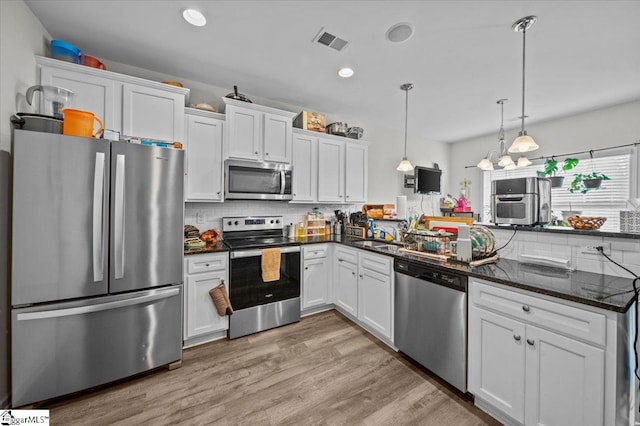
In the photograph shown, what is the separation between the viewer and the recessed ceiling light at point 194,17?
1.85m

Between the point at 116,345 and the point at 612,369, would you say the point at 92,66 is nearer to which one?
the point at 116,345

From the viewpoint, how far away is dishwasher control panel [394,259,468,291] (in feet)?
5.56

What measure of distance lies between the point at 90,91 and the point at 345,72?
2.41m

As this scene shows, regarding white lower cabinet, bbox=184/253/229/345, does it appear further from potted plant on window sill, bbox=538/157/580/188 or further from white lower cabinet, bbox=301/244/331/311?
potted plant on window sill, bbox=538/157/580/188

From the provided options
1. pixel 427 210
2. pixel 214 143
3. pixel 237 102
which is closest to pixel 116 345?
pixel 214 143

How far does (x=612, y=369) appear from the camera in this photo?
1096 millimetres

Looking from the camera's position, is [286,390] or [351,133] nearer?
[286,390]

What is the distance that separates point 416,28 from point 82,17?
2.69m

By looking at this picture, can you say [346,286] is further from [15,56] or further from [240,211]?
[15,56]

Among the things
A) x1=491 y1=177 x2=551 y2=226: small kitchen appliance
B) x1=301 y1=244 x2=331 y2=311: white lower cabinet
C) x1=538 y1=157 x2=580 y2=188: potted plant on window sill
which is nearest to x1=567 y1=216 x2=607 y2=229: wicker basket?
x1=491 y1=177 x2=551 y2=226: small kitchen appliance

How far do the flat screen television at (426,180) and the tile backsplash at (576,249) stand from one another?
9.78ft

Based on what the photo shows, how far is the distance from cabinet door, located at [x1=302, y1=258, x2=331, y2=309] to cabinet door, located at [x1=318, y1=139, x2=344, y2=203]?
972 millimetres

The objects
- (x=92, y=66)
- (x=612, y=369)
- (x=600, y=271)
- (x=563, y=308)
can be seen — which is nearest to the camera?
(x=612, y=369)

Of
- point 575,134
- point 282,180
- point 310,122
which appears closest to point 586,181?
point 575,134
